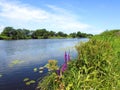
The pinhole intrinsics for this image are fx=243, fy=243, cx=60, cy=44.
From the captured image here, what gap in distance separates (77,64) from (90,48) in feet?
3.24

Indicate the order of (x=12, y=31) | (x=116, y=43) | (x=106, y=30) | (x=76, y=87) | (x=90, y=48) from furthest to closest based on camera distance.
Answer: (x=12, y=31)
(x=106, y=30)
(x=116, y=43)
(x=90, y=48)
(x=76, y=87)

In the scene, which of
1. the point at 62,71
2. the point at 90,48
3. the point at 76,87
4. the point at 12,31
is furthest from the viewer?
the point at 12,31

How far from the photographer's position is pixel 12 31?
188 meters

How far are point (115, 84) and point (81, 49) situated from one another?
2.40 metres

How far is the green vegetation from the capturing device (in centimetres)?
999

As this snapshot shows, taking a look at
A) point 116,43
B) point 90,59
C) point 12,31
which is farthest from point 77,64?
point 12,31

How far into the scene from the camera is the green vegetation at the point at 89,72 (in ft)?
32.8

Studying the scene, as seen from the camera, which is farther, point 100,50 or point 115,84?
point 100,50

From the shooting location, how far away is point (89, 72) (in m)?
11.0

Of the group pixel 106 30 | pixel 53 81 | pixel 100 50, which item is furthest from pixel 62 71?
pixel 106 30

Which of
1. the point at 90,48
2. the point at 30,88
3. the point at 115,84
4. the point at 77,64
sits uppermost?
the point at 90,48

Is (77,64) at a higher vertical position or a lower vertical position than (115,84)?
higher

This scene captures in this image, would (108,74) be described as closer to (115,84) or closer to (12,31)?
(115,84)

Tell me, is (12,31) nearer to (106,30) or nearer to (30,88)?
(106,30)
